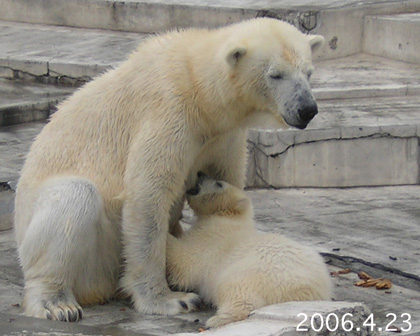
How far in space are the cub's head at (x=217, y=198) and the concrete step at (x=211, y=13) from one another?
3.75 metres

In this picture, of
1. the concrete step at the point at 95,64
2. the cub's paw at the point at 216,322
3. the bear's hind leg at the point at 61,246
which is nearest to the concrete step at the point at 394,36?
the concrete step at the point at 95,64

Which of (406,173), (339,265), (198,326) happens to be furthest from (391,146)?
(198,326)

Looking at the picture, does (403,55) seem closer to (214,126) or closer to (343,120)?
(343,120)

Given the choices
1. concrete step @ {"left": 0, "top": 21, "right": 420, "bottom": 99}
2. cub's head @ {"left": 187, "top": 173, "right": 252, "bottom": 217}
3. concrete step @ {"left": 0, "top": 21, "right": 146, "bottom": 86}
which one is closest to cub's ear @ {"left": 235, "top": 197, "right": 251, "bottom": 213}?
cub's head @ {"left": 187, "top": 173, "right": 252, "bottom": 217}

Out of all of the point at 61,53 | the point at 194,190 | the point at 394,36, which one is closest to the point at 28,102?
the point at 61,53

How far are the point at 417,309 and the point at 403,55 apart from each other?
4.23 metres

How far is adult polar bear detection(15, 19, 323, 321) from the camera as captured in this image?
414 centimetres

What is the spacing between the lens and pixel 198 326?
4.10m

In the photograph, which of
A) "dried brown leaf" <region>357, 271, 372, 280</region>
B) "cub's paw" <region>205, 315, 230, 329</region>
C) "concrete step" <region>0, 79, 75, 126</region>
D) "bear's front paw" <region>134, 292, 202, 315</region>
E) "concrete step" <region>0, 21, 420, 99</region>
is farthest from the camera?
"concrete step" <region>0, 79, 75, 126</region>

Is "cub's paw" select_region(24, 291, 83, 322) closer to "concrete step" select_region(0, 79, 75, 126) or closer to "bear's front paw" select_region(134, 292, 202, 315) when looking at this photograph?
"bear's front paw" select_region(134, 292, 202, 315)

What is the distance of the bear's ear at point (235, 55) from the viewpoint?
4.08m

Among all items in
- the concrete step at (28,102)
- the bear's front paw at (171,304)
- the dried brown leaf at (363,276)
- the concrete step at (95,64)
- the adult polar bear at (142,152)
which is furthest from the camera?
the concrete step at (28,102)

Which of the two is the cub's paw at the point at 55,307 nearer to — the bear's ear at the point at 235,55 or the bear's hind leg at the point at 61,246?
the bear's hind leg at the point at 61,246

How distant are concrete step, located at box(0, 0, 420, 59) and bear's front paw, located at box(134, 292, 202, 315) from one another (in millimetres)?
4184
